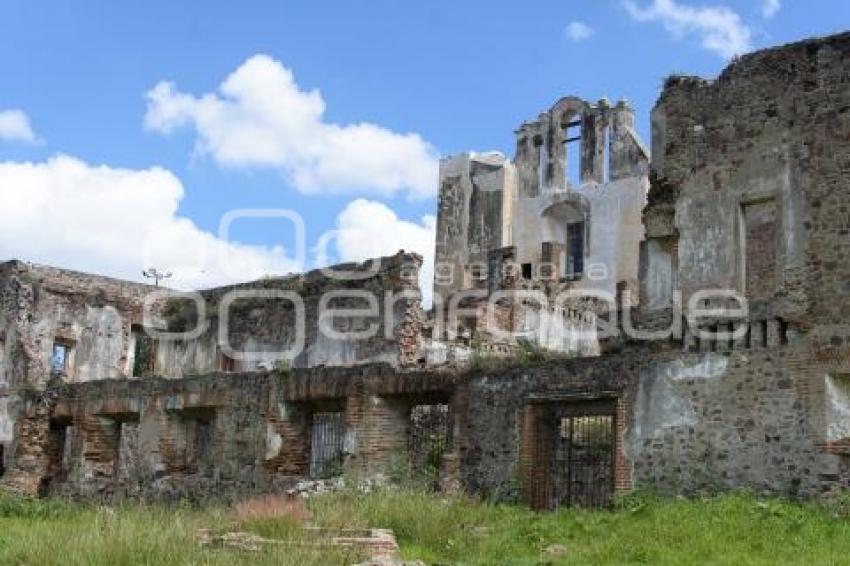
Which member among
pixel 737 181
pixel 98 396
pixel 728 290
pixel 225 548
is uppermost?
pixel 737 181

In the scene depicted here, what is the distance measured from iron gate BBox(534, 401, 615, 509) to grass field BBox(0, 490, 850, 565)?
6.01 feet

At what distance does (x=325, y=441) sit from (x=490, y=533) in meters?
9.64

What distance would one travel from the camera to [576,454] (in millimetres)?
20359

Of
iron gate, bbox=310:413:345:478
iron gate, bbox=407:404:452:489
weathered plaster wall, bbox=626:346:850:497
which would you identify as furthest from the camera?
iron gate, bbox=310:413:345:478

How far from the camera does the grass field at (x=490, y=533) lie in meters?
11.7

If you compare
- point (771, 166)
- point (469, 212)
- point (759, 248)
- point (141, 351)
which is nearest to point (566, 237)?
point (469, 212)

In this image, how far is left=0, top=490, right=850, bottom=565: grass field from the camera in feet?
38.4

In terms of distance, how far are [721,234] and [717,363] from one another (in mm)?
2155

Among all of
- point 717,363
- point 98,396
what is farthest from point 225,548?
point 98,396

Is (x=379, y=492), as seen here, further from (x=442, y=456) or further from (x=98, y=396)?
(x=98, y=396)

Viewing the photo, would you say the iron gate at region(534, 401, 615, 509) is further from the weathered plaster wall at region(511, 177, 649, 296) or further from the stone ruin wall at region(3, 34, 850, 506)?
the weathered plaster wall at region(511, 177, 649, 296)

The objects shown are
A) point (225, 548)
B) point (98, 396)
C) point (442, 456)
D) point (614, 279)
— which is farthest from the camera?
point (614, 279)

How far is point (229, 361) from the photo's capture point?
2911cm

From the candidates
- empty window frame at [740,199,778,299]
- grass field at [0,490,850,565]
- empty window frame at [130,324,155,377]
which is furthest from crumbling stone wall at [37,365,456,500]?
empty window frame at [740,199,778,299]
